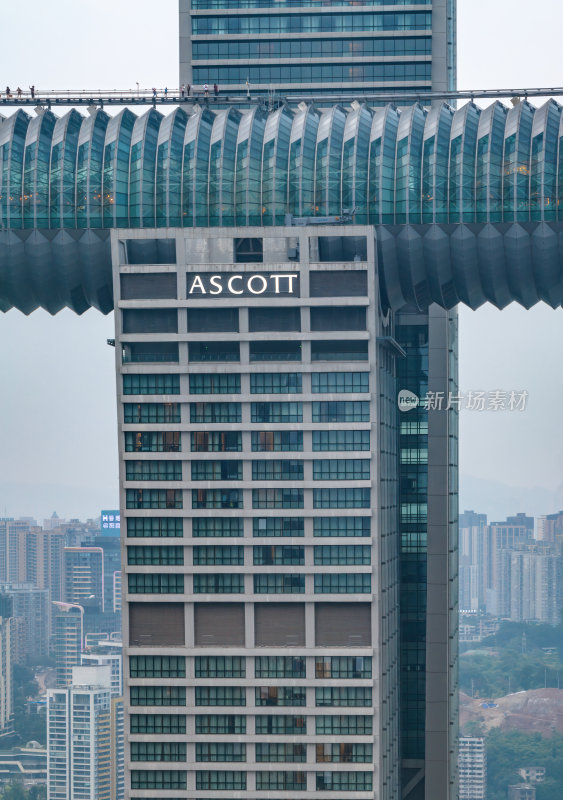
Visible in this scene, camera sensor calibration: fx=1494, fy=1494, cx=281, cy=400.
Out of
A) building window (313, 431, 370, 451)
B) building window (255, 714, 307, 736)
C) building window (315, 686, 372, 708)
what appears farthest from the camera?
building window (313, 431, 370, 451)

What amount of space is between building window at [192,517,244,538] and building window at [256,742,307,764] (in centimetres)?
2345

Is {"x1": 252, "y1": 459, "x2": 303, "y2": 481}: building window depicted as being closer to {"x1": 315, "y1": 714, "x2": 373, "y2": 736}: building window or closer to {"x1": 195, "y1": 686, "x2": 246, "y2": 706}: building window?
{"x1": 195, "y1": 686, "x2": 246, "y2": 706}: building window

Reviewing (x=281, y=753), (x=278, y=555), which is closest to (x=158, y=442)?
(x=278, y=555)

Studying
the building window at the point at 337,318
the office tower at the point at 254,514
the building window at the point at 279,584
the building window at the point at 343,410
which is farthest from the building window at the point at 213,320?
the building window at the point at 279,584

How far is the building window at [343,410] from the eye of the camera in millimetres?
165750

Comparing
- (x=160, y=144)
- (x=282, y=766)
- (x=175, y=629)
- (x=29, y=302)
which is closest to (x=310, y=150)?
(x=160, y=144)

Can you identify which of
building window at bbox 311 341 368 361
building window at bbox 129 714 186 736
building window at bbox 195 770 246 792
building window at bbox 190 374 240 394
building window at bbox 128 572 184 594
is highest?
building window at bbox 311 341 368 361

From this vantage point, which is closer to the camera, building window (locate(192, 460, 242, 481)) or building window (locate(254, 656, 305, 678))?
building window (locate(254, 656, 305, 678))

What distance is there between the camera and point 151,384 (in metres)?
168

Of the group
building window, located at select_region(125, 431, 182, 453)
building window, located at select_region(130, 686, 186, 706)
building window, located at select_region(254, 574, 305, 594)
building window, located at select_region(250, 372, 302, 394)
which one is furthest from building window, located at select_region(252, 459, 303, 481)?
building window, located at select_region(130, 686, 186, 706)

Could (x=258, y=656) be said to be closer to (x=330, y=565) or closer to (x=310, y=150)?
(x=330, y=565)

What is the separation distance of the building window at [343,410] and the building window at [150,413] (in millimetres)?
15812

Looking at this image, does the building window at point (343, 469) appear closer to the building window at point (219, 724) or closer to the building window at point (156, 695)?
the building window at point (219, 724)

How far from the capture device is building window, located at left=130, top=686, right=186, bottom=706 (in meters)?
166
